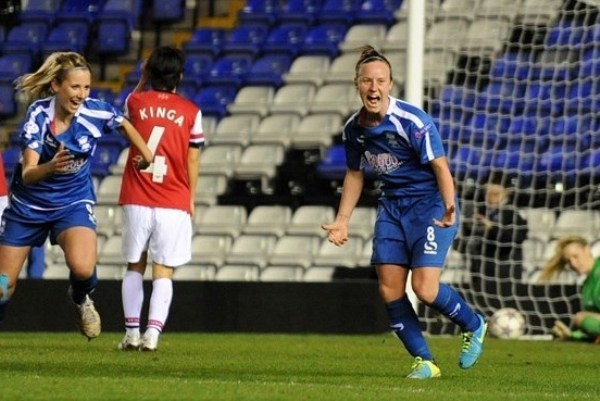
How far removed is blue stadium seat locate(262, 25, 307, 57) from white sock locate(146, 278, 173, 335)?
9.35m

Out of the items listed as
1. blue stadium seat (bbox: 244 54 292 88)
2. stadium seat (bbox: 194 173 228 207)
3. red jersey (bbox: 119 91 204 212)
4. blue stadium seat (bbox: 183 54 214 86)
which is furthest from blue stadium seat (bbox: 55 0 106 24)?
red jersey (bbox: 119 91 204 212)

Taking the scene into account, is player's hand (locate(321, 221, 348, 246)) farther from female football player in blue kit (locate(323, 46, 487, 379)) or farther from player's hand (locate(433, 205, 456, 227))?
player's hand (locate(433, 205, 456, 227))

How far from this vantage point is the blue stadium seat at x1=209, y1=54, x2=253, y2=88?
1883cm

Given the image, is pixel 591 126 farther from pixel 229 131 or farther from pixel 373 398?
pixel 373 398

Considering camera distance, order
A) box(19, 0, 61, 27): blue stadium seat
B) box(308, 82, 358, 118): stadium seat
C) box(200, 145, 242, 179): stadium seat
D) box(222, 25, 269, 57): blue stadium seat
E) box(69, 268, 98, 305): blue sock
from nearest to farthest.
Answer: box(69, 268, 98, 305): blue sock, box(200, 145, 242, 179): stadium seat, box(308, 82, 358, 118): stadium seat, box(222, 25, 269, 57): blue stadium seat, box(19, 0, 61, 27): blue stadium seat

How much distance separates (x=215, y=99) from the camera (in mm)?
18703

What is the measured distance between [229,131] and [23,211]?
9.38 meters

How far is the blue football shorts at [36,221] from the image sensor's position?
8.92m

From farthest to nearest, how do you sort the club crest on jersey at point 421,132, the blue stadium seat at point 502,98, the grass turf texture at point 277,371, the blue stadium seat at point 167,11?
the blue stadium seat at point 167,11 → the blue stadium seat at point 502,98 → the club crest on jersey at point 421,132 → the grass turf texture at point 277,371

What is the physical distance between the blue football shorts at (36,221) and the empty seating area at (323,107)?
6.19m

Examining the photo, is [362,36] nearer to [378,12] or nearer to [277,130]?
[378,12]

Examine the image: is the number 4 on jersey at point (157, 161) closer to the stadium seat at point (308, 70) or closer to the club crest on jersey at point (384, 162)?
the club crest on jersey at point (384, 162)

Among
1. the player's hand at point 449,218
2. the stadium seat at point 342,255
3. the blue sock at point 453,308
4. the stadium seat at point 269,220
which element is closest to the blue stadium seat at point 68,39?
the stadium seat at point 269,220

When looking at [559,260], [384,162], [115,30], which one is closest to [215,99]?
[115,30]
